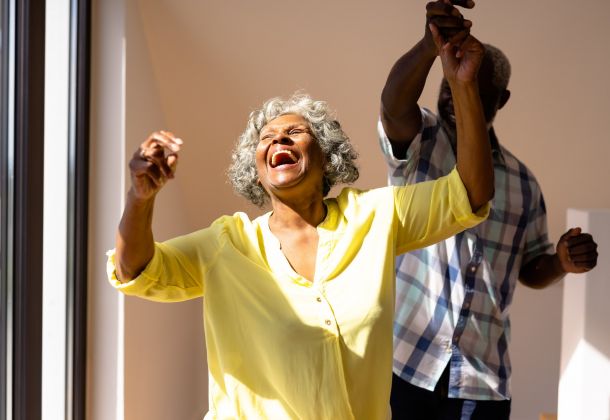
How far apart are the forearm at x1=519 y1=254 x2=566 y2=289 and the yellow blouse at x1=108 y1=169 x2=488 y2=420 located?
1.95 ft

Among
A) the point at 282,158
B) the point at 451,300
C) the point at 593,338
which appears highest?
the point at 282,158

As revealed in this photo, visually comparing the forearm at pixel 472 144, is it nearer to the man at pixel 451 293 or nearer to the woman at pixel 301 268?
the woman at pixel 301 268

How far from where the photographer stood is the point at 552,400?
15.4 ft

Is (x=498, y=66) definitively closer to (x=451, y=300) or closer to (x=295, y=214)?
(x=451, y=300)

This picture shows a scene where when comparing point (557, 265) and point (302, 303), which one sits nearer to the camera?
point (302, 303)

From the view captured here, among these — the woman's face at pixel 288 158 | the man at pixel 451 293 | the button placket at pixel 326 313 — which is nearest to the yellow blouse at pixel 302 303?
the button placket at pixel 326 313

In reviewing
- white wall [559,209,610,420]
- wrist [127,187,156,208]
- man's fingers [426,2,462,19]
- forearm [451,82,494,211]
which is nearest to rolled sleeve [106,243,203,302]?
wrist [127,187,156,208]

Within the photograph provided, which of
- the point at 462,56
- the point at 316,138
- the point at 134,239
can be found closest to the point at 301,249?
the point at 316,138

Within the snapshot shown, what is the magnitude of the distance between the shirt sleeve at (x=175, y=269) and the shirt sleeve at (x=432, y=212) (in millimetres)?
373

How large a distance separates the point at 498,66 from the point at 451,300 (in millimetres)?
624

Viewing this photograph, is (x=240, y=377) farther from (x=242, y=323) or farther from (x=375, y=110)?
(x=375, y=110)

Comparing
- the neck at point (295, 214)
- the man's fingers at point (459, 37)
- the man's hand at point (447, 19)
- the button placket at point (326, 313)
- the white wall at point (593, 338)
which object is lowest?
the white wall at point (593, 338)

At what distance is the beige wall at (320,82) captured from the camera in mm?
3701

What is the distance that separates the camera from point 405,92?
189cm
